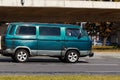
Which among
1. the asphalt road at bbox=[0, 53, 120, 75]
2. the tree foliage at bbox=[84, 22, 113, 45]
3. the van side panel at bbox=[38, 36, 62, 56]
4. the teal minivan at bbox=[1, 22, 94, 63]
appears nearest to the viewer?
the asphalt road at bbox=[0, 53, 120, 75]

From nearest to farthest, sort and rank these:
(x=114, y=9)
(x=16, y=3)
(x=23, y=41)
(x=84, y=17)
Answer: (x=23, y=41)
(x=16, y=3)
(x=114, y=9)
(x=84, y=17)

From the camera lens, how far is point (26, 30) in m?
21.0

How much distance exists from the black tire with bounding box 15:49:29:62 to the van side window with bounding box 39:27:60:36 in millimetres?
1230

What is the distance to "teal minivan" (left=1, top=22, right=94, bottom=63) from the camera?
20844 mm

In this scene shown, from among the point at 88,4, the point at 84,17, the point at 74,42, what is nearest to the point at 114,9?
the point at 88,4

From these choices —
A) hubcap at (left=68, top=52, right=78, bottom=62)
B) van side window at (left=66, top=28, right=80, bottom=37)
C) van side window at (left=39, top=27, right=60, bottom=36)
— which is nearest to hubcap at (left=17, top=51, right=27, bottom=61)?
van side window at (left=39, top=27, right=60, bottom=36)

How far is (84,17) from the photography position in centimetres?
4712

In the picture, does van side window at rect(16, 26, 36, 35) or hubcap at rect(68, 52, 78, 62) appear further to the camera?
hubcap at rect(68, 52, 78, 62)

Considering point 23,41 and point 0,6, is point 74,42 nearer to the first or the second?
point 23,41

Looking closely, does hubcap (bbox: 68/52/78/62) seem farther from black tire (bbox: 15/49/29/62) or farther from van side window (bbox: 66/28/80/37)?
black tire (bbox: 15/49/29/62)

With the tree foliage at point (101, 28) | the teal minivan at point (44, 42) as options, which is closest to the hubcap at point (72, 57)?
the teal minivan at point (44, 42)

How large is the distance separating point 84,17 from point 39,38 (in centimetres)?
2635

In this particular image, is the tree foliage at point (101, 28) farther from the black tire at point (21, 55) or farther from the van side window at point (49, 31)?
the black tire at point (21, 55)

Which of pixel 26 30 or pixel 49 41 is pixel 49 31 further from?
pixel 26 30
